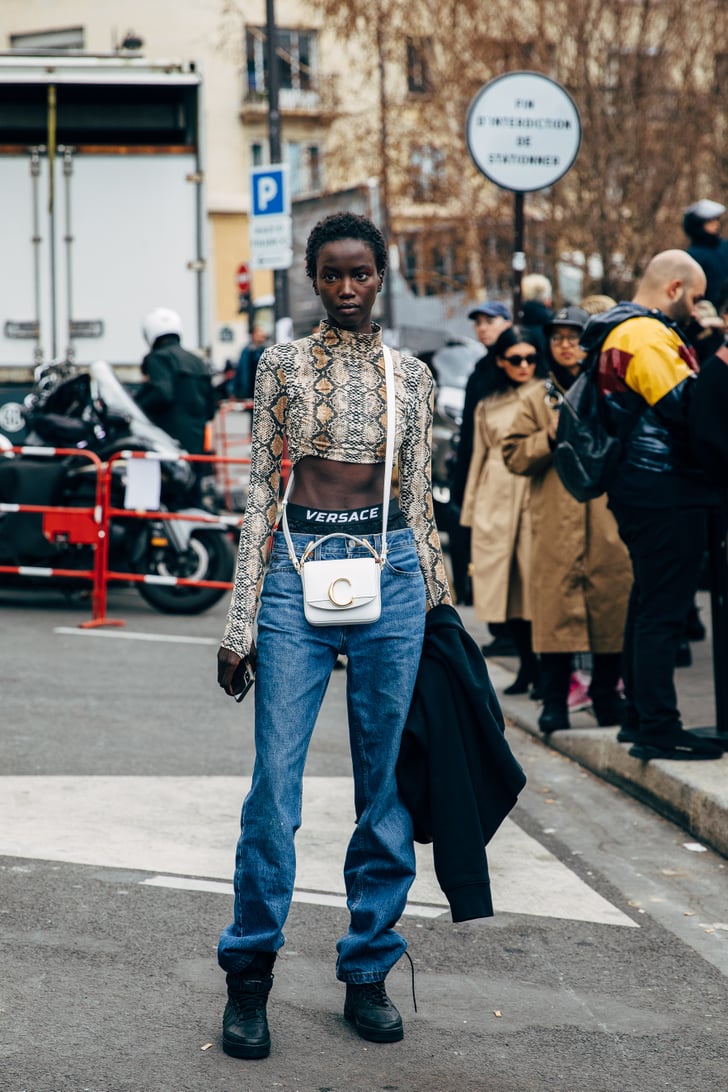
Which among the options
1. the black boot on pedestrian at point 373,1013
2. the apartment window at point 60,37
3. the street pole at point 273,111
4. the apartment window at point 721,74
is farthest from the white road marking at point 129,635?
the apartment window at point 60,37

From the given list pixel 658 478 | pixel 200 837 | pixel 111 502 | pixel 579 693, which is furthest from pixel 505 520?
pixel 111 502

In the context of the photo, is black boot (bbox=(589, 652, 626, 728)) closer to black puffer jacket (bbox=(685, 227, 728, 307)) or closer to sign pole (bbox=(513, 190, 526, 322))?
sign pole (bbox=(513, 190, 526, 322))

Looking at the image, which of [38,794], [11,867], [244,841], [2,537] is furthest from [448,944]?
[2,537]

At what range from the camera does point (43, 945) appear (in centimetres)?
439

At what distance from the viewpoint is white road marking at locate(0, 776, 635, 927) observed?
5020mm

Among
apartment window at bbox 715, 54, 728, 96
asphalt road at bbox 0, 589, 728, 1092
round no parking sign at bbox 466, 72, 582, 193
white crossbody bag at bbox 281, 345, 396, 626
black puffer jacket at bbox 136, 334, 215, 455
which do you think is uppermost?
apartment window at bbox 715, 54, 728, 96

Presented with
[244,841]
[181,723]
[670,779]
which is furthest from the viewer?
[181,723]

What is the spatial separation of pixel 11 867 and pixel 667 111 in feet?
51.6

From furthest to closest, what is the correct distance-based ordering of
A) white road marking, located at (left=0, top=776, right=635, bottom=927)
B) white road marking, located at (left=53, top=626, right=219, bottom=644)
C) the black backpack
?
white road marking, located at (left=53, top=626, right=219, bottom=644), the black backpack, white road marking, located at (left=0, top=776, right=635, bottom=927)

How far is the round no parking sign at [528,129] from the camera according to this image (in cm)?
944

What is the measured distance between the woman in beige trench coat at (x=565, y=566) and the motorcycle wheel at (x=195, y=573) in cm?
399

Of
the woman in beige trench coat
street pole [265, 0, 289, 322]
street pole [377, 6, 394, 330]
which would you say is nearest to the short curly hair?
the woman in beige trench coat

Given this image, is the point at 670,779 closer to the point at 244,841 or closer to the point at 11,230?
the point at 244,841

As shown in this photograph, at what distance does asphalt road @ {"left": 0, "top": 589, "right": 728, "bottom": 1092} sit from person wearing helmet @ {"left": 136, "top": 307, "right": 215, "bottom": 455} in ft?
15.4
